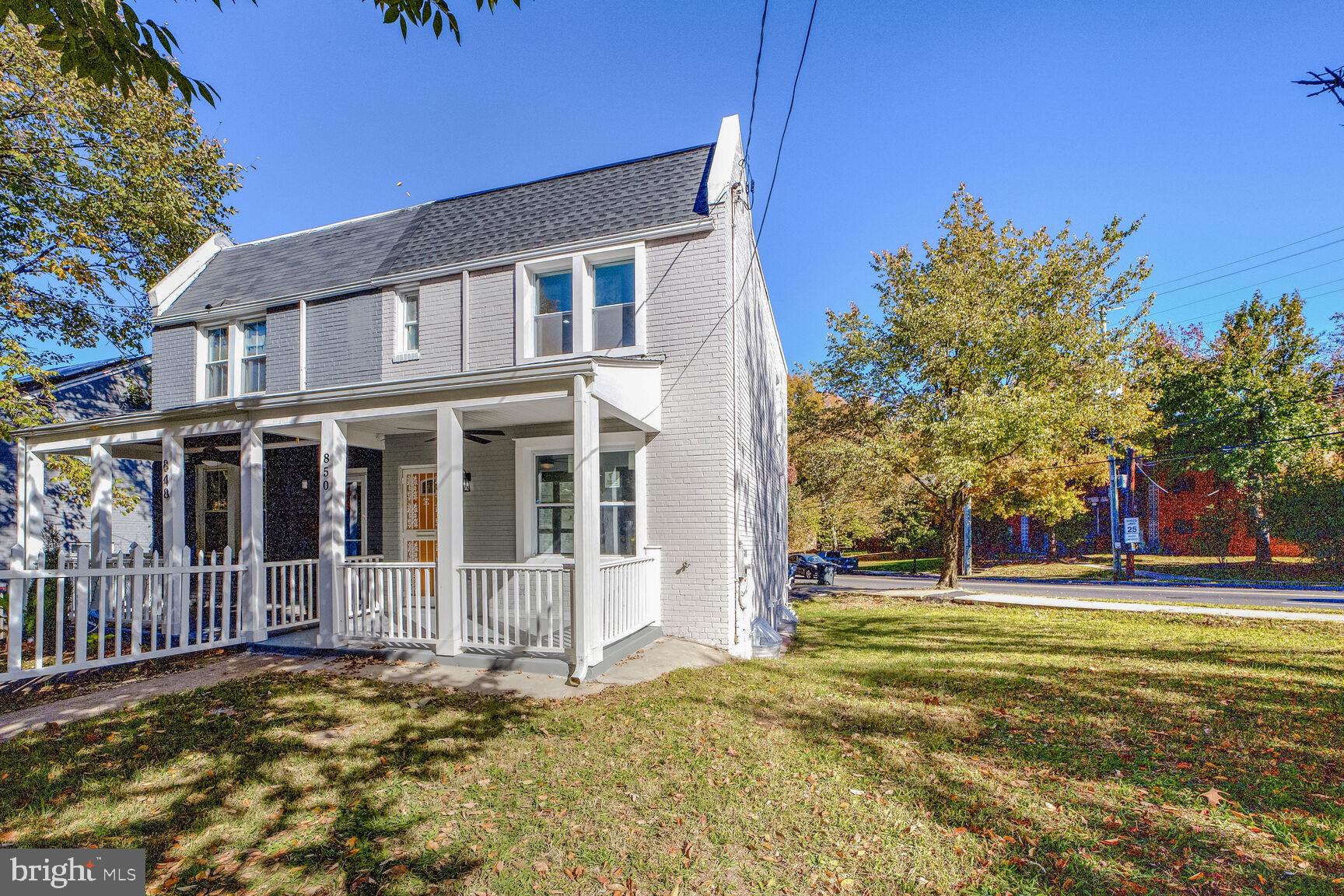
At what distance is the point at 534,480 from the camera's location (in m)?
9.45

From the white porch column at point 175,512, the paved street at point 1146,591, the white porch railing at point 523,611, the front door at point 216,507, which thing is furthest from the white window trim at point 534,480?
the paved street at point 1146,591

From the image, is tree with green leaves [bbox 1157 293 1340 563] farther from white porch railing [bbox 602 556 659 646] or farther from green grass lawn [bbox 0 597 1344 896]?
white porch railing [bbox 602 556 659 646]

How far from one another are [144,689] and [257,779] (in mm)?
3523

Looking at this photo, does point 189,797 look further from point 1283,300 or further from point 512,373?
point 1283,300

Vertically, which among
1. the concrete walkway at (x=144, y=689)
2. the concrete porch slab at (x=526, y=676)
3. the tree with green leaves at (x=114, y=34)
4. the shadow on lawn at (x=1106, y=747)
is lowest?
the shadow on lawn at (x=1106, y=747)

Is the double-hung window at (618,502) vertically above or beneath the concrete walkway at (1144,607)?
above

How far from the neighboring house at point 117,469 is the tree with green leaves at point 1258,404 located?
108ft

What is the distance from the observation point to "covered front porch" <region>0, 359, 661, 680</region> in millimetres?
6836

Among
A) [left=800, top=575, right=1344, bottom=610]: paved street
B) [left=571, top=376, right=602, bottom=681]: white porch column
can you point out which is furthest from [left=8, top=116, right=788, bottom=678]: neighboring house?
[left=800, top=575, right=1344, bottom=610]: paved street

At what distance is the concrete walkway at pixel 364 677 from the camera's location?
575cm

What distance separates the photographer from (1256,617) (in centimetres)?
1221

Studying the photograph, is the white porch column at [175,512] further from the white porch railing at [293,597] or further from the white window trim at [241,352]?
the white window trim at [241,352]

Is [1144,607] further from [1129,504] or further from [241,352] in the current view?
[241,352]

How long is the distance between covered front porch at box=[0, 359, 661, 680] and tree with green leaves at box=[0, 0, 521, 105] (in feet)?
11.2
